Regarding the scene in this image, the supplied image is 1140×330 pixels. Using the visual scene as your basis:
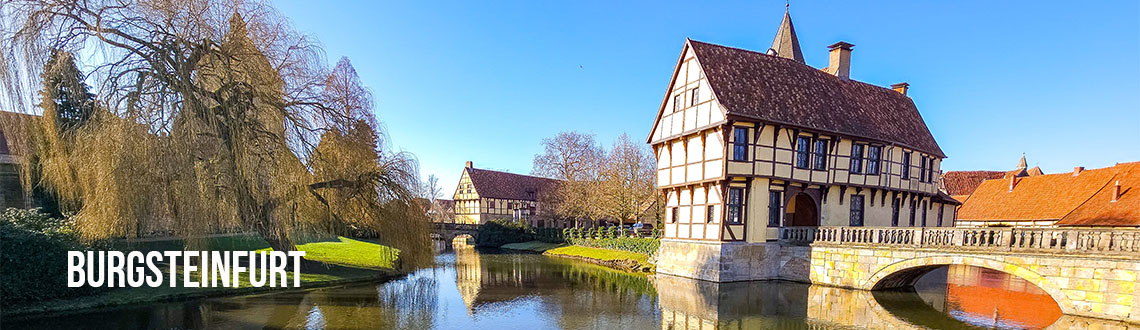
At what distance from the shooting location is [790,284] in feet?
61.2

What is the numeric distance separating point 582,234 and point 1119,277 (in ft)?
90.2

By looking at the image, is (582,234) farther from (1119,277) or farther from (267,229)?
(1119,277)

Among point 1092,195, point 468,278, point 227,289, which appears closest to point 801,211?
point 468,278

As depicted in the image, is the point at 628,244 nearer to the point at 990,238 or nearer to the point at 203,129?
the point at 990,238

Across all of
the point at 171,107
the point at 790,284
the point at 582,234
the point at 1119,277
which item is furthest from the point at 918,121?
the point at 171,107

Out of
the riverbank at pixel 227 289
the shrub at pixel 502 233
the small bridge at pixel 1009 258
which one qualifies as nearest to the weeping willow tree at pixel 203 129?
the riverbank at pixel 227 289

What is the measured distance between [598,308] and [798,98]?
39.2 feet

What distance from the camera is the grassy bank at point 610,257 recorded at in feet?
82.2

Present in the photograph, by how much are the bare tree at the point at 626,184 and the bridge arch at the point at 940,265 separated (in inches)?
722

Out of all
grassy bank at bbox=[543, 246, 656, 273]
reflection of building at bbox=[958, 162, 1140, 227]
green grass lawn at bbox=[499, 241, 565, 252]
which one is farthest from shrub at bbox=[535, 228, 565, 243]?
reflection of building at bbox=[958, 162, 1140, 227]

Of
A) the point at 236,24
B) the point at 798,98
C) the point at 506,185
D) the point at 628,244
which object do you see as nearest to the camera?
the point at 236,24

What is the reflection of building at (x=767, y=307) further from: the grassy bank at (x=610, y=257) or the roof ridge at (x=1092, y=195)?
the roof ridge at (x=1092, y=195)

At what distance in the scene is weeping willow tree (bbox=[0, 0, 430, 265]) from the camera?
34.4ft

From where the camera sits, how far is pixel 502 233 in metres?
42.0
